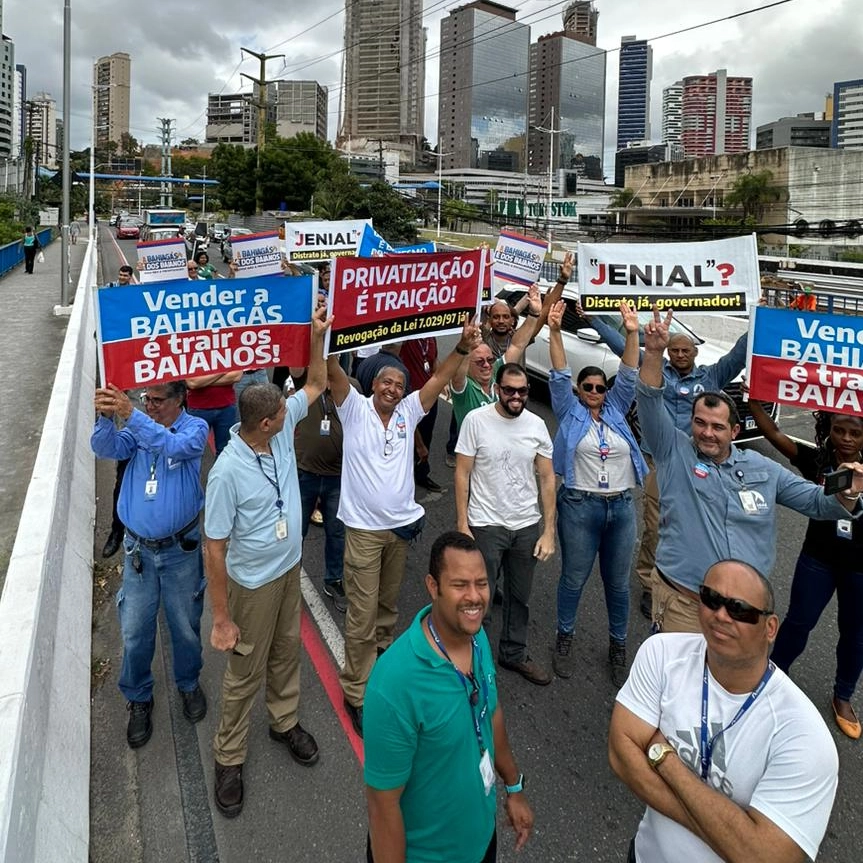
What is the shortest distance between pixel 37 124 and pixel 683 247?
232058mm

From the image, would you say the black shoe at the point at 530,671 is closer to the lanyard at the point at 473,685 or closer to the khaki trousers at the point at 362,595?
the khaki trousers at the point at 362,595

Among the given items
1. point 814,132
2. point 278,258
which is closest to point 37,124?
point 814,132

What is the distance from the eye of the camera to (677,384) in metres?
5.20

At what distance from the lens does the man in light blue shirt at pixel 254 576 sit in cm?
333

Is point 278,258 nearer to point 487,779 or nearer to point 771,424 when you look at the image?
point 771,424

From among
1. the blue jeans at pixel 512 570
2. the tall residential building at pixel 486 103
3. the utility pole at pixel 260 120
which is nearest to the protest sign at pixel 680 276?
the blue jeans at pixel 512 570

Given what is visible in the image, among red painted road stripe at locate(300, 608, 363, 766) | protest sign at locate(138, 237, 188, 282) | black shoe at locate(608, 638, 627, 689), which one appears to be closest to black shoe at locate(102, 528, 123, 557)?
red painted road stripe at locate(300, 608, 363, 766)

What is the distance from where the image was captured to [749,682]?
211cm

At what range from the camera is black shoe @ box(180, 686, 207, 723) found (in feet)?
13.1

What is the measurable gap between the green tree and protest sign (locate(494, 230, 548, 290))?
180 feet

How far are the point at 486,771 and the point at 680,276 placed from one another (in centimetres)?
407

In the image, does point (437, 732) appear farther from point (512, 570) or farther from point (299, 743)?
point (512, 570)

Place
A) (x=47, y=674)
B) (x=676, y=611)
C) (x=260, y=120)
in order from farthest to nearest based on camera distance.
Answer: (x=260, y=120) < (x=676, y=611) < (x=47, y=674)

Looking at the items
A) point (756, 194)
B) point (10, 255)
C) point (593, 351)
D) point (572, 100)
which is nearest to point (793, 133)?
point (572, 100)
